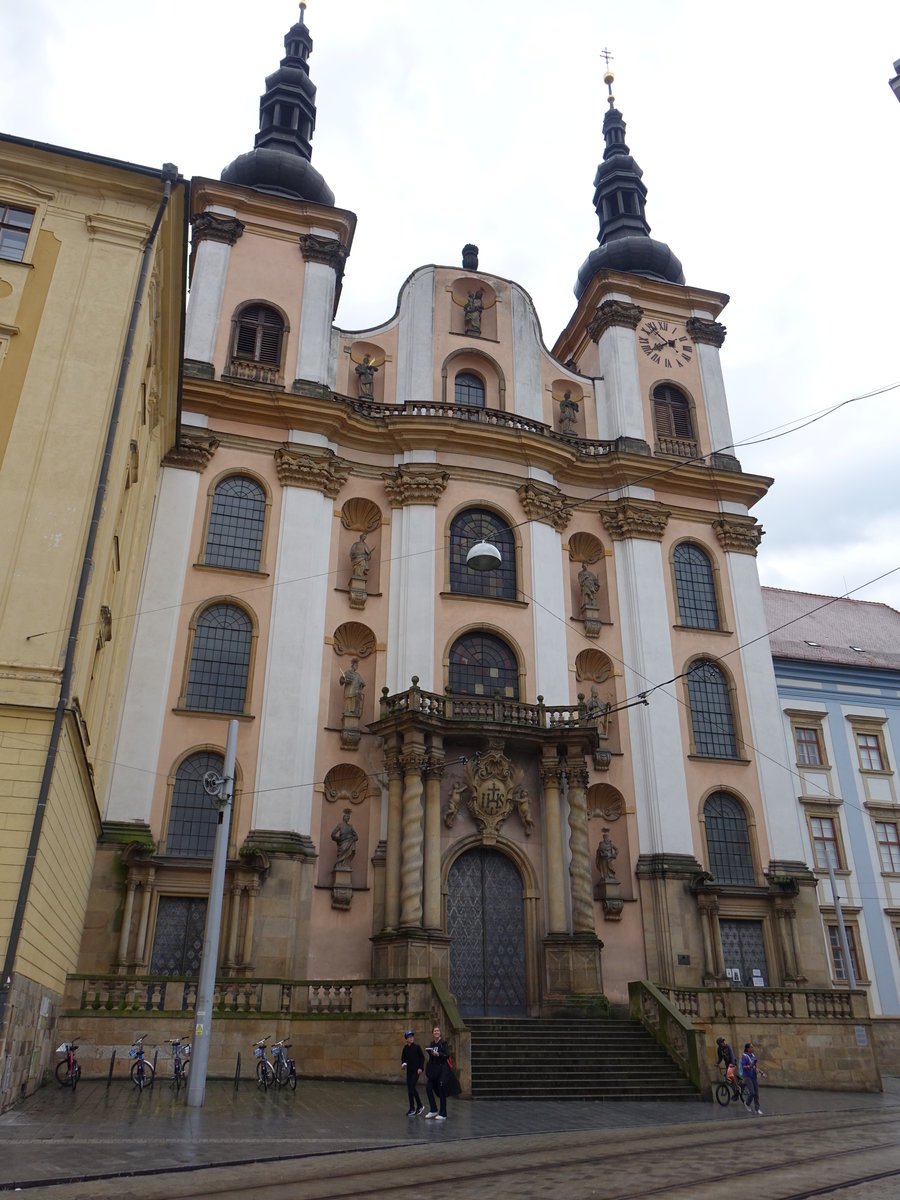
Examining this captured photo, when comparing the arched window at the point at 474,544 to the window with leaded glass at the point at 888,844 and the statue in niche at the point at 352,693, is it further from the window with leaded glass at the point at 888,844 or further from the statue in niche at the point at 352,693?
the window with leaded glass at the point at 888,844

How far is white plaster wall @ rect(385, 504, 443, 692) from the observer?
26188 millimetres

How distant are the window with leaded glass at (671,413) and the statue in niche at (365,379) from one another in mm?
9947

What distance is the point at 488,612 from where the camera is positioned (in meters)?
27.6

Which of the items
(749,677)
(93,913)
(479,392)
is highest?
(479,392)

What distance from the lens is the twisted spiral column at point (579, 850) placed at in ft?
77.6

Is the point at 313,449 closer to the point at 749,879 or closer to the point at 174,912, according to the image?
the point at 174,912

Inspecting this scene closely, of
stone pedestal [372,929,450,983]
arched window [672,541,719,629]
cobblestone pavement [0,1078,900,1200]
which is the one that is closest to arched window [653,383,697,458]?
arched window [672,541,719,629]

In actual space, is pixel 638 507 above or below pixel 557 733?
above

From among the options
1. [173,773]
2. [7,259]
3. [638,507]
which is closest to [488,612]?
[638,507]

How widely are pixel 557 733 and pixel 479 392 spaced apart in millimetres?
12648

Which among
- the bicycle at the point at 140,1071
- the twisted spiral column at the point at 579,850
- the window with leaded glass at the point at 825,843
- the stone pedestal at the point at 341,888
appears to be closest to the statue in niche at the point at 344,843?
the stone pedestal at the point at 341,888

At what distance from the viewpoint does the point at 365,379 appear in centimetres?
3052

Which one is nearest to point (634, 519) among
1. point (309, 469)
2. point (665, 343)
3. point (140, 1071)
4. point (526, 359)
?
point (526, 359)

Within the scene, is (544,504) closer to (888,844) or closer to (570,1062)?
(570,1062)
